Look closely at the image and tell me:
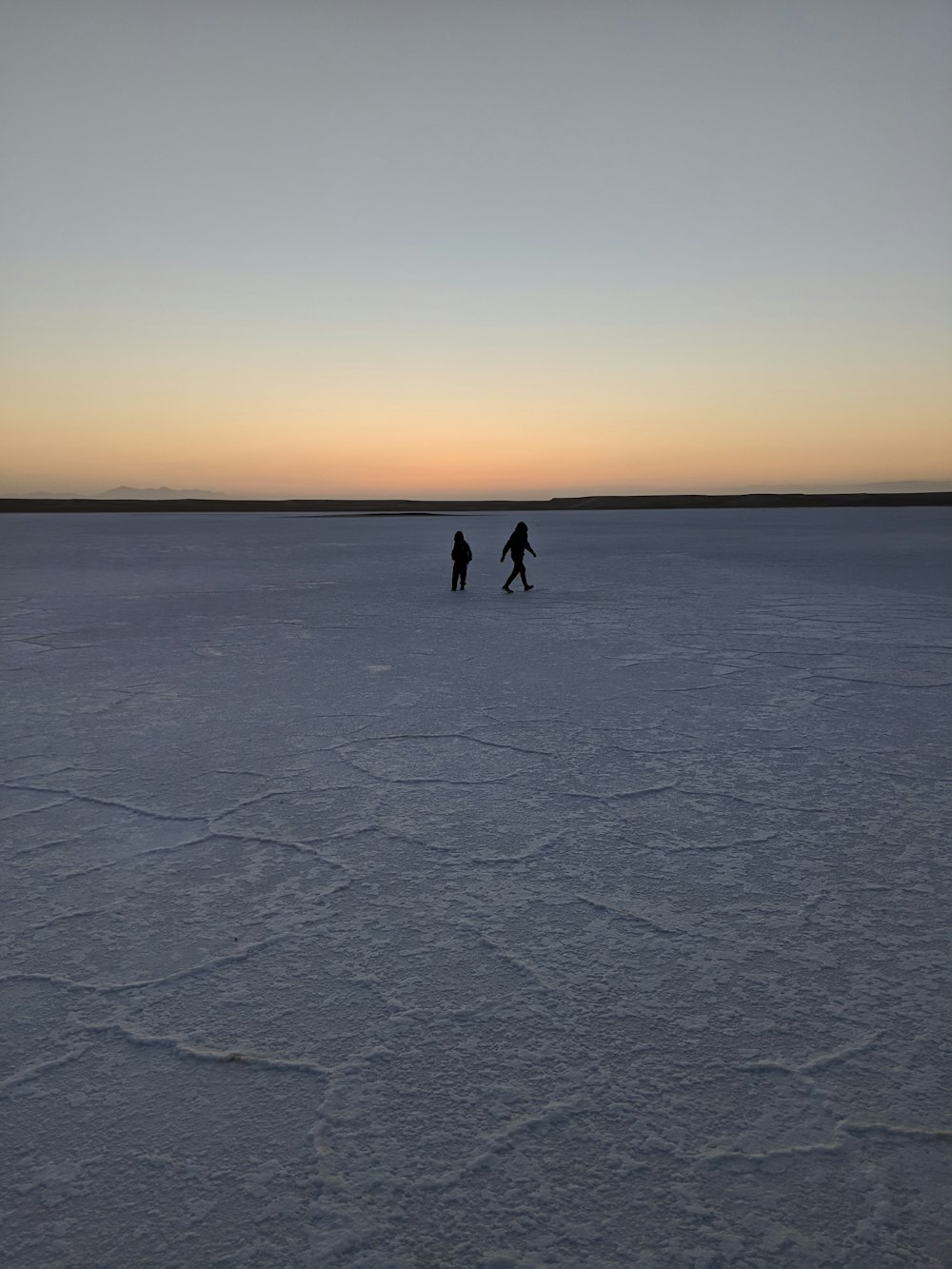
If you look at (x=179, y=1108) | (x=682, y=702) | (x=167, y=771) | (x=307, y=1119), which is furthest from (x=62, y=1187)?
(x=682, y=702)

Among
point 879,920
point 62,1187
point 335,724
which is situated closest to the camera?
point 62,1187

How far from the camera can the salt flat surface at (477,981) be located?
1679mm

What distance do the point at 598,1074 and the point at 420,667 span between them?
17.8 ft

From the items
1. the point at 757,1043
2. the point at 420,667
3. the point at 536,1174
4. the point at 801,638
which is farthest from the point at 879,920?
the point at 801,638

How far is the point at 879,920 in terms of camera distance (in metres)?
2.80

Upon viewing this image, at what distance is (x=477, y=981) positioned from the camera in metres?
2.46

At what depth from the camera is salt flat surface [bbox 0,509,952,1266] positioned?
66.1 inches

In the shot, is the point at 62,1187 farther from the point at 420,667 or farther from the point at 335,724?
the point at 420,667

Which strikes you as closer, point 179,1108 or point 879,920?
point 179,1108

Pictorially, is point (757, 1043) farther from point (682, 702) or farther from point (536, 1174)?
point (682, 702)

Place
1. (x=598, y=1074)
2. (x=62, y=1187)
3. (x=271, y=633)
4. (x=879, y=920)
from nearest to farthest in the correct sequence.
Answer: (x=62, y=1187), (x=598, y=1074), (x=879, y=920), (x=271, y=633)

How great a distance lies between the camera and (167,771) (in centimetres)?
454

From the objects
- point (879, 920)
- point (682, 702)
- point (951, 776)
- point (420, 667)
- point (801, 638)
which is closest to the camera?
point (879, 920)

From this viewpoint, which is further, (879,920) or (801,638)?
(801,638)
